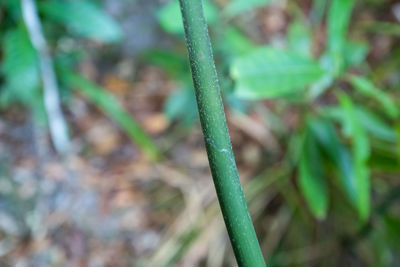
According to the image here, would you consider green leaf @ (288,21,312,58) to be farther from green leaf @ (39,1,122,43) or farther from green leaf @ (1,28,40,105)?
green leaf @ (1,28,40,105)

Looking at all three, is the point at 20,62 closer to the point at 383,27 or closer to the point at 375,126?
the point at 375,126

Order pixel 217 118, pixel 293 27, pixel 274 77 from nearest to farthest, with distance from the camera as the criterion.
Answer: pixel 217 118
pixel 274 77
pixel 293 27

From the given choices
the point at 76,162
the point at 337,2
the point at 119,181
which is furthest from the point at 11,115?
the point at 337,2

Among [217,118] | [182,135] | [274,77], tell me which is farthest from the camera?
[182,135]

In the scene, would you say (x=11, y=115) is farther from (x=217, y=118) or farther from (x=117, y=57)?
(x=217, y=118)

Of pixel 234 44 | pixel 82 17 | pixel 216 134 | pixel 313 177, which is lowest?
pixel 313 177

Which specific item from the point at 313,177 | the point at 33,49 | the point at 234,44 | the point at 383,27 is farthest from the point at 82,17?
the point at 383,27

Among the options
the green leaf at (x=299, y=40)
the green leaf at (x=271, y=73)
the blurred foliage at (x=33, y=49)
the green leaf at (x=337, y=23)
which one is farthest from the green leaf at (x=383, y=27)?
the blurred foliage at (x=33, y=49)
